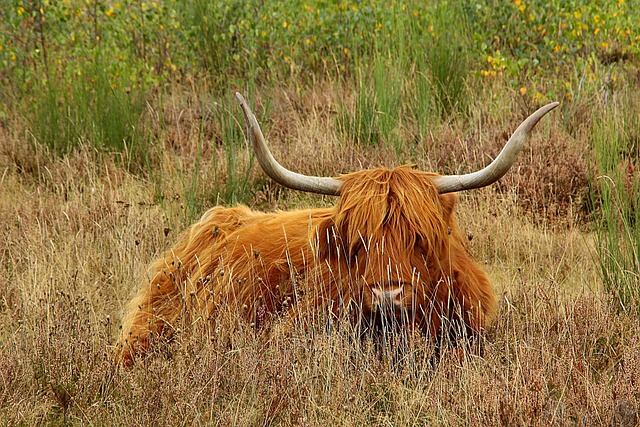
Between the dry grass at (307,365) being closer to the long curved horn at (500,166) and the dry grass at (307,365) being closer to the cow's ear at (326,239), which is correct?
the cow's ear at (326,239)

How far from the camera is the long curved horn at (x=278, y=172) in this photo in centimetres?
391

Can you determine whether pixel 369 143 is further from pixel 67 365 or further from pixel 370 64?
pixel 67 365

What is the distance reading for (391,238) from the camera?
12.9 feet

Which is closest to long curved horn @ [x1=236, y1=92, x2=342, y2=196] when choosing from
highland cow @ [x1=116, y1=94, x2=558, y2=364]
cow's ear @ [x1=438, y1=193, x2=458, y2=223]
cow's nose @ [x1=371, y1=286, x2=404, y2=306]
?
highland cow @ [x1=116, y1=94, x2=558, y2=364]

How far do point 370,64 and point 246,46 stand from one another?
145 cm

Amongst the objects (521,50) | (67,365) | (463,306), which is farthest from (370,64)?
(67,365)

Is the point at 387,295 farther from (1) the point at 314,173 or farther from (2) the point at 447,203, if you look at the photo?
(1) the point at 314,173

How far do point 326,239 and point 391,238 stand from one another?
44 centimetres

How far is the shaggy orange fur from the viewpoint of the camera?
392 centimetres

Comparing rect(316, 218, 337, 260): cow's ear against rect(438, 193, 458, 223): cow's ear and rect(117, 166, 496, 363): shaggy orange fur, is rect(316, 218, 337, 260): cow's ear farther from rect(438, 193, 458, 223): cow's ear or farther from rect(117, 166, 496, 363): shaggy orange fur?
rect(438, 193, 458, 223): cow's ear


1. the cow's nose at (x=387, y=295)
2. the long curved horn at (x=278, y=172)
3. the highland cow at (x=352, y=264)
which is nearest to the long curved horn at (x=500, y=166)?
the highland cow at (x=352, y=264)

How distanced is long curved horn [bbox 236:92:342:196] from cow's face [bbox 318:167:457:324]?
9cm

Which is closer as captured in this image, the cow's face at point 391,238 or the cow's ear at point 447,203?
the cow's face at point 391,238

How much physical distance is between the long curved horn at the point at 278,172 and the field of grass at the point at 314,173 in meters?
0.69
